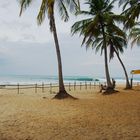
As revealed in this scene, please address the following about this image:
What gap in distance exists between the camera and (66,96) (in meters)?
17.3

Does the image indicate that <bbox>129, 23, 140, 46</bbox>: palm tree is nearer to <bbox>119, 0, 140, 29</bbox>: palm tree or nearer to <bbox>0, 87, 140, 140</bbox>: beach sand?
<bbox>119, 0, 140, 29</bbox>: palm tree

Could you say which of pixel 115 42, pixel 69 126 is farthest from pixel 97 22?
pixel 69 126

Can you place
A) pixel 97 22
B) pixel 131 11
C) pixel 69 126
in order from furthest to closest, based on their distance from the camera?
pixel 97 22, pixel 131 11, pixel 69 126

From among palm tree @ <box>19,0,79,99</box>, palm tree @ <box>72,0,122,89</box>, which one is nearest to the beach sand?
palm tree @ <box>19,0,79,99</box>

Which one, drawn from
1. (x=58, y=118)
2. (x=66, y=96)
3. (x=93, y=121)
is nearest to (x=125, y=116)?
(x=93, y=121)

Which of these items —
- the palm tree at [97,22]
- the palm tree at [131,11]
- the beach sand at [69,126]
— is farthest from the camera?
the palm tree at [97,22]

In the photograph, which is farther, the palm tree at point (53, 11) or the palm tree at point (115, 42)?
the palm tree at point (115, 42)

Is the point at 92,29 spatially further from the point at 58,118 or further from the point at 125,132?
the point at 125,132

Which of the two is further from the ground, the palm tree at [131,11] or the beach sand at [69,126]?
the palm tree at [131,11]

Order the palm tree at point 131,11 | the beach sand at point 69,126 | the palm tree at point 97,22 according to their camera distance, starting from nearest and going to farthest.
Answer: the beach sand at point 69,126
the palm tree at point 131,11
the palm tree at point 97,22

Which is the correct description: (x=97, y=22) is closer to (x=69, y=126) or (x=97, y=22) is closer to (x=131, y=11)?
(x=131, y=11)

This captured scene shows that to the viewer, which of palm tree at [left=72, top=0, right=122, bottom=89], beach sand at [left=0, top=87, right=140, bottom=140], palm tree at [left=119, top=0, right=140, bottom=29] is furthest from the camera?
palm tree at [left=72, top=0, right=122, bottom=89]

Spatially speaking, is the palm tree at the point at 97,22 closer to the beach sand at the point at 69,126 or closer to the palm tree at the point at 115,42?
the palm tree at the point at 115,42

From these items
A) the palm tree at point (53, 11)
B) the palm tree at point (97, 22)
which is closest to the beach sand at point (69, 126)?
the palm tree at point (53, 11)
